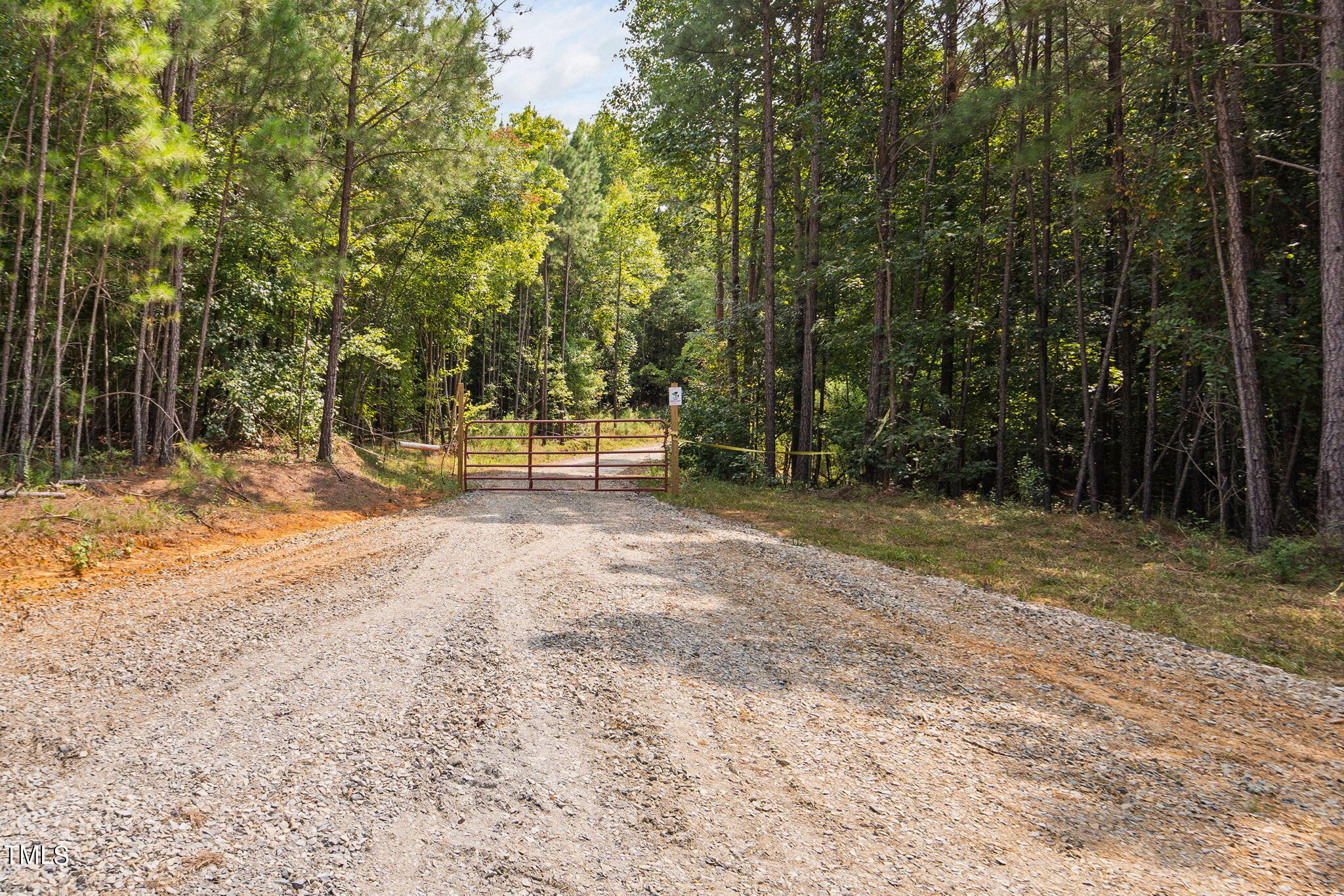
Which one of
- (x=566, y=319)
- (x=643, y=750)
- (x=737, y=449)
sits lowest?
(x=643, y=750)

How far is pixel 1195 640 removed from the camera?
463 cm

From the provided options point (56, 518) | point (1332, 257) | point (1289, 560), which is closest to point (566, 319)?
point (56, 518)

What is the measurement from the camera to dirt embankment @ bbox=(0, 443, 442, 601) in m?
5.92

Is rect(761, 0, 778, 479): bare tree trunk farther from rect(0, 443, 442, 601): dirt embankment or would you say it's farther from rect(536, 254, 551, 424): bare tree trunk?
rect(536, 254, 551, 424): bare tree trunk

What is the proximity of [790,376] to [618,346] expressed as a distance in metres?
20.6

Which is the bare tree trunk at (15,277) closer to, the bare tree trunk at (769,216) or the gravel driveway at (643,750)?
the gravel driveway at (643,750)

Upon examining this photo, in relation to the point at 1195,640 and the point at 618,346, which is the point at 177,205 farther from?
the point at 618,346

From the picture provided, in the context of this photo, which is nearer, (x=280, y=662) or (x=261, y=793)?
(x=261, y=793)

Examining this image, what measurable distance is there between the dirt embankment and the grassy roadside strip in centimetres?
595

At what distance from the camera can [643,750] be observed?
2963 millimetres

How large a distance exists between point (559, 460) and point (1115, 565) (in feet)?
49.7

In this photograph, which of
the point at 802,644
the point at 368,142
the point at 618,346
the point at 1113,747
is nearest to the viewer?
the point at 1113,747

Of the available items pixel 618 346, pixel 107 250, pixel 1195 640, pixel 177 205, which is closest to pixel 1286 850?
pixel 1195 640

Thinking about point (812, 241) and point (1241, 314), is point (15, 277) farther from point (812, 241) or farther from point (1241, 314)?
point (1241, 314)
